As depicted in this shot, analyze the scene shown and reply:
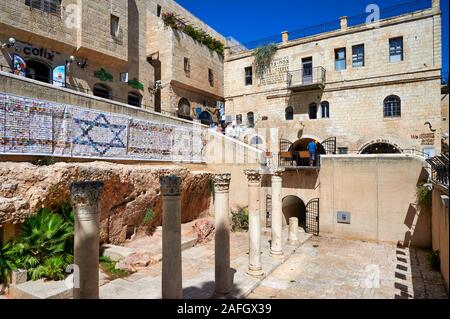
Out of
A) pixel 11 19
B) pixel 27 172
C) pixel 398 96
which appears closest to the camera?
pixel 27 172

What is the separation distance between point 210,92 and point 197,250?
16659 mm

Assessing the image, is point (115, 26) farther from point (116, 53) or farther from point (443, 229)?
point (443, 229)

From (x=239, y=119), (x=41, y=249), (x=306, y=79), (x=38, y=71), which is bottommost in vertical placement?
(x=41, y=249)

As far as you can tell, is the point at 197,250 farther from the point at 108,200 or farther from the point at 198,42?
the point at 198,42

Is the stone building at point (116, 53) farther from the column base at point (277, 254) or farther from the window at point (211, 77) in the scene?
the column base at point (277, 254)

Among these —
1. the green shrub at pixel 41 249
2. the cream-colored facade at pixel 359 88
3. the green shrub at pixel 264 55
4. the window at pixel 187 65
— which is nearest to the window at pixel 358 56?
the cream-colored facade at pixel 359 88

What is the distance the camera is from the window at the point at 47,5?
14.5 metres

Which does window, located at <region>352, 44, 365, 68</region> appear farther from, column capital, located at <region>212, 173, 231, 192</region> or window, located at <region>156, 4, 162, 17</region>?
column capital, located at <region>212, 173, 231, 192</region>

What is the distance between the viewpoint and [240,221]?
16375 mm

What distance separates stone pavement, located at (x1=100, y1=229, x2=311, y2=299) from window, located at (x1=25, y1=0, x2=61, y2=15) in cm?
1362

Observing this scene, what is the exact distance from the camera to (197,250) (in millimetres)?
12641

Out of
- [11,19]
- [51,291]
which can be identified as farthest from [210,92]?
[51,291]

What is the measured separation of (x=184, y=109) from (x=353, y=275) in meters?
18.0

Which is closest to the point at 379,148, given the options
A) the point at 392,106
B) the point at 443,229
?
the point at 392,106
